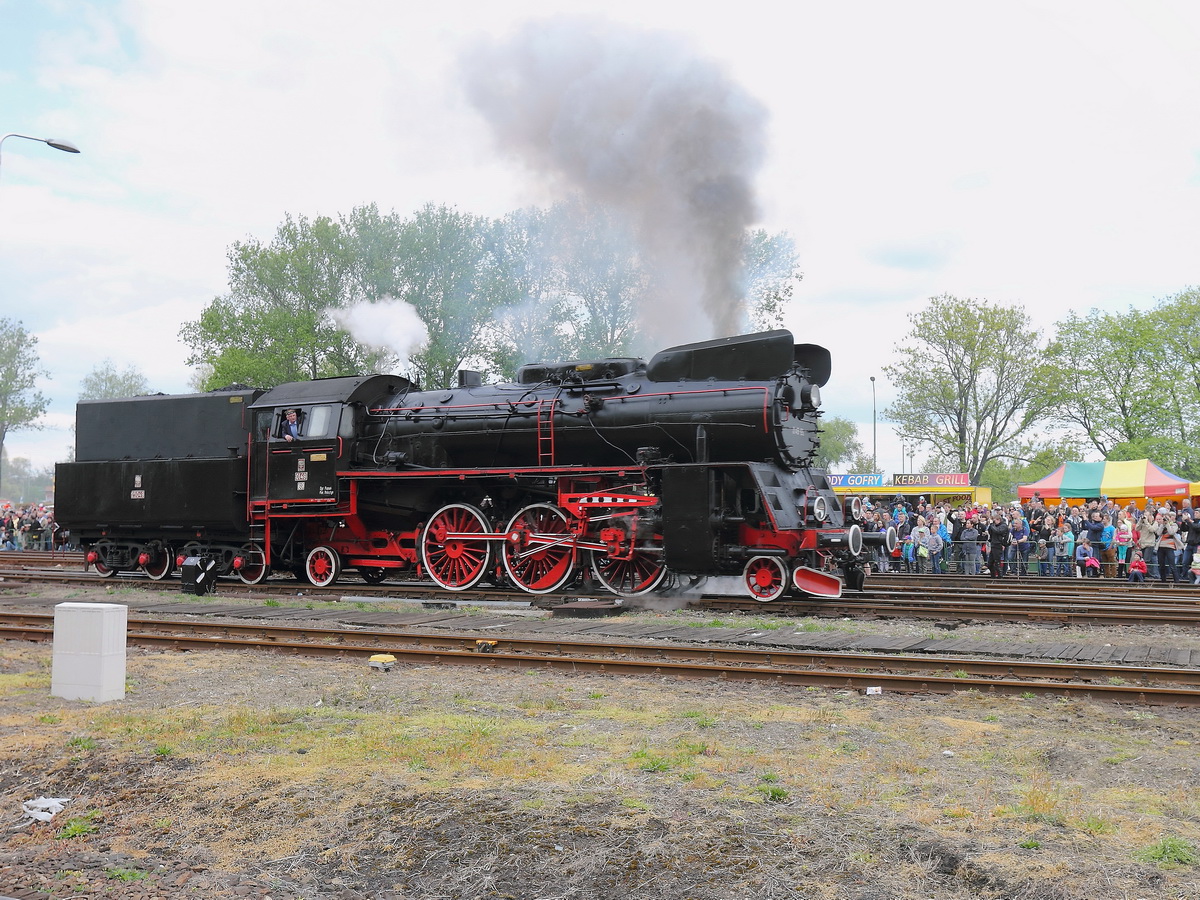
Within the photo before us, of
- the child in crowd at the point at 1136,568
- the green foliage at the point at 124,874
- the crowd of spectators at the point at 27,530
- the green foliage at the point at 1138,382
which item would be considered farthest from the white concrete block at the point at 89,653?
the green foliage at the point at 1138,382

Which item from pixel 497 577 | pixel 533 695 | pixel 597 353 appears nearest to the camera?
pixel 533 695

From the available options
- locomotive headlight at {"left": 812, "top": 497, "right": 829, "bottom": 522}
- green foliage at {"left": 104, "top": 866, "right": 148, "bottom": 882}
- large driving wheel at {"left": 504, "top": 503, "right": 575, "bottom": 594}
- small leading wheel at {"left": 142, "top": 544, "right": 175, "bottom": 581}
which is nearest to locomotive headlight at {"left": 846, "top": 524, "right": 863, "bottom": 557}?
locomotive headlight at {"left": 812, "top": 497, "right": 829, "bottom": 522}

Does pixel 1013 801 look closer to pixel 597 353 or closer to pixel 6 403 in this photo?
pixel 597 353

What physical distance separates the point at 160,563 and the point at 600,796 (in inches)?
606

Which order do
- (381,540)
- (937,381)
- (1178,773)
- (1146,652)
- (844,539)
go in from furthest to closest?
(937,381) < (381,540) < (844,539) < (1146,652) < (1178,773)

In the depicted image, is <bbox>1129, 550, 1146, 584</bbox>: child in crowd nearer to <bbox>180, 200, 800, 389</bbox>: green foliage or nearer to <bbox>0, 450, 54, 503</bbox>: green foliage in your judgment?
<bbox>180, 200, 800, 389</bbox>: green foliage

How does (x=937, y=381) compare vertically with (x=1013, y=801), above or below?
above

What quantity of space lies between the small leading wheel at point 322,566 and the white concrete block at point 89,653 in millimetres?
8901

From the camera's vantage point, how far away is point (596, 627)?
11.0 metres

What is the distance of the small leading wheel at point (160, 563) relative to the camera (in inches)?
695

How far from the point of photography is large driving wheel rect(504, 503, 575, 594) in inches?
557

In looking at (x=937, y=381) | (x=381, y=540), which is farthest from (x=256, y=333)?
(x=937, y=381)

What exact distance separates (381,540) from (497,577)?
2.36 metres

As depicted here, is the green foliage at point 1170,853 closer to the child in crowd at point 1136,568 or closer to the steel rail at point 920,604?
the steel rail at point 920,604
